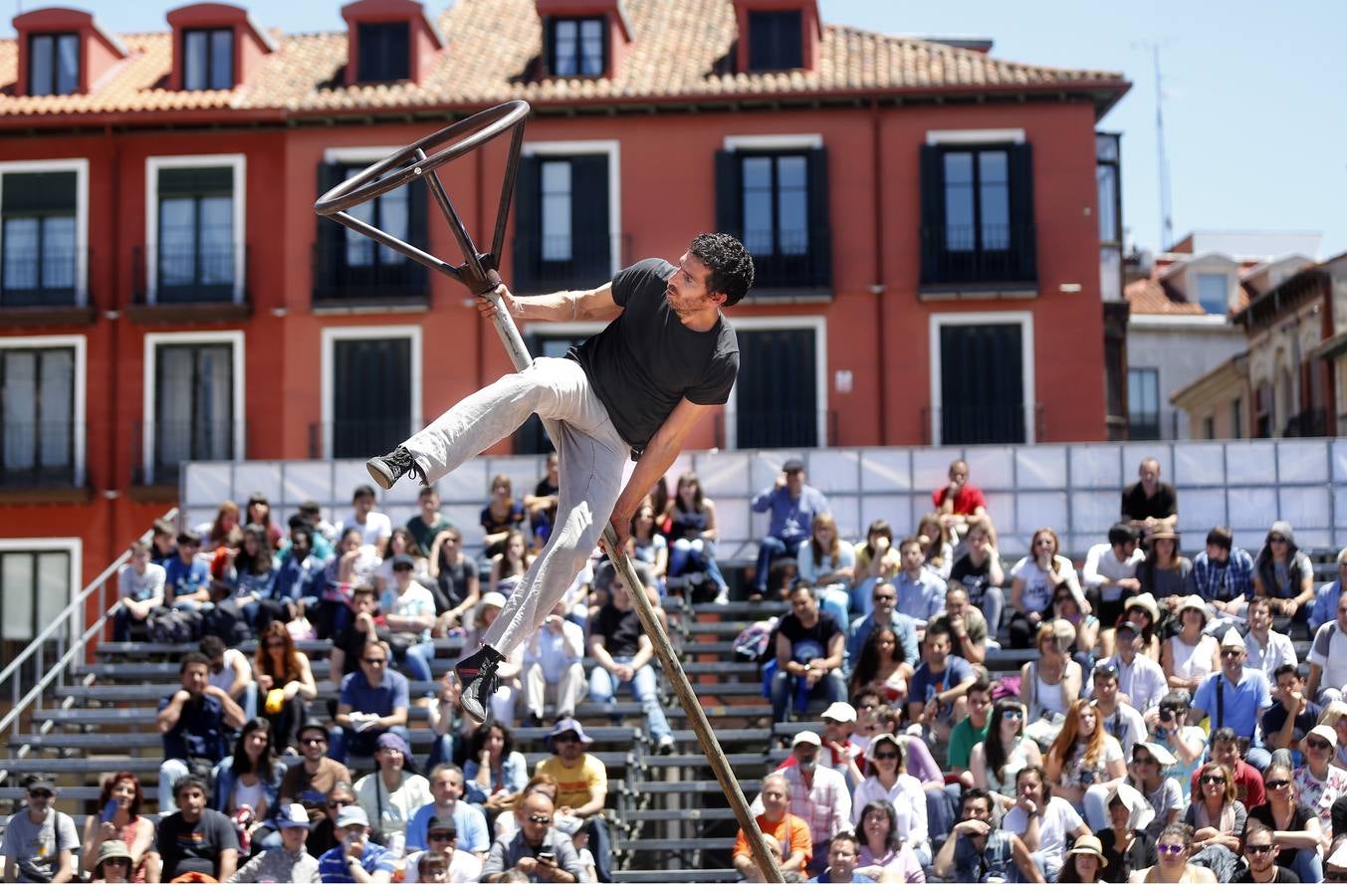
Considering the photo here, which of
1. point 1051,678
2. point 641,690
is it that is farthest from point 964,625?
point 641,690

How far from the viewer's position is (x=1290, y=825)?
11.0 metres

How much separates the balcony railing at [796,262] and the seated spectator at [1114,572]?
12155mm

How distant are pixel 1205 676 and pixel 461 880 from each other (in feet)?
15.6

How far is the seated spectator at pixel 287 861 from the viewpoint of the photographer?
1161 cm

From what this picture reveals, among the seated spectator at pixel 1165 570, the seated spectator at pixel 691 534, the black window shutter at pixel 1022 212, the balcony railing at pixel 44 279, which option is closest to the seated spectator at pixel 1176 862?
the seated spectator at pixel 1165 570

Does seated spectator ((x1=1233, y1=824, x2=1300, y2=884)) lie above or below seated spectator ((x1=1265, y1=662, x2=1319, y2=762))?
below

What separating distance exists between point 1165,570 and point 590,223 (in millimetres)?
14118

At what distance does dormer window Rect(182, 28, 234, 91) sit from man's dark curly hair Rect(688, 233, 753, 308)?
22.7 m

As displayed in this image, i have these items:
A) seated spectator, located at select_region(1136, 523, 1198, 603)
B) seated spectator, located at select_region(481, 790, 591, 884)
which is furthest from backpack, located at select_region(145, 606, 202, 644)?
seated spectator, located at select_region(1136, 523, 1198, 603)

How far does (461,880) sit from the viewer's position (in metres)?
11.4

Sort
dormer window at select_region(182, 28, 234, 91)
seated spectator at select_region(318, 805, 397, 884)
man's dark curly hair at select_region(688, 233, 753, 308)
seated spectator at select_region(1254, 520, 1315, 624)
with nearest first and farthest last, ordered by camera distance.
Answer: man's dark curly hair at select_region(688, 233, 753, 308)
seated spectator at select_region(318, 805, 397, 884)
seated spectator at select_region(1254, 520, 1315, 624)
dormer window at select_region(182, 28, 234, 91)

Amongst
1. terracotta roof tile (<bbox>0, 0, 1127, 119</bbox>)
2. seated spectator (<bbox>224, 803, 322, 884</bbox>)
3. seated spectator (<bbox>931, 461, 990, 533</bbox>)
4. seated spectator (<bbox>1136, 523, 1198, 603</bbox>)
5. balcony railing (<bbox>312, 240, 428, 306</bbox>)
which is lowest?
seated spectator (<bbox>224, 803, 322, 884</bbox>)

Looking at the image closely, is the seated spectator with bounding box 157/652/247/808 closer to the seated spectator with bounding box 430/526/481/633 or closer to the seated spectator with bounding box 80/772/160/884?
the seated spectator with bounding box 80/772/160/884

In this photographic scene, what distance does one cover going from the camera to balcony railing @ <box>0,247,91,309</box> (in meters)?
27.8
